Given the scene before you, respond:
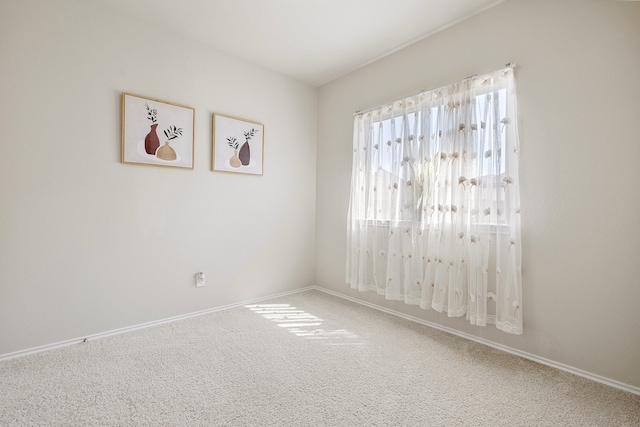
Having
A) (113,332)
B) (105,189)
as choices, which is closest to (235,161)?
(105,189)

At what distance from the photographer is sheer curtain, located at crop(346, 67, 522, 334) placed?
2168 mm

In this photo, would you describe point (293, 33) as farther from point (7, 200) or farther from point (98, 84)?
point (7, 200)

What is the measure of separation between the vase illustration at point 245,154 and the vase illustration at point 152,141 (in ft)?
2.64

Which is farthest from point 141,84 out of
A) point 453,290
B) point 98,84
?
point 453,290

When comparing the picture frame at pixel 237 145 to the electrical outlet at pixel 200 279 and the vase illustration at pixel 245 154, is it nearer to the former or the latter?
the vase illustration at pixel 245 154

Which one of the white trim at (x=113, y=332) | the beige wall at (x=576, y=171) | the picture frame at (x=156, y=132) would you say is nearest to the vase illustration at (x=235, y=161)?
the picture frame at (x=156, y=132)

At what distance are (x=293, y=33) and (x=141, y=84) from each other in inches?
55.3

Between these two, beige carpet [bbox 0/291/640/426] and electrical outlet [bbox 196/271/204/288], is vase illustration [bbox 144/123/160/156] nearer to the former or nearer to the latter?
electrical outlet [bbox 196/271/204/288]

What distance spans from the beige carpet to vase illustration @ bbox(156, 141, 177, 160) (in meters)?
1.51

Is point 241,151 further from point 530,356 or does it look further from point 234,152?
point 530,356

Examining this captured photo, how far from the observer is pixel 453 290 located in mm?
2383

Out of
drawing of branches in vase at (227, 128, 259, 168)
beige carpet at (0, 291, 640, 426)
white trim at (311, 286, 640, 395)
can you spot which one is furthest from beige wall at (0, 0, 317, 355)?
white trim at (311, 286, 640, 395)

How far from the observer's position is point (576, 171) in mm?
1917

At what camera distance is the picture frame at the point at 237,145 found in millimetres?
2990
